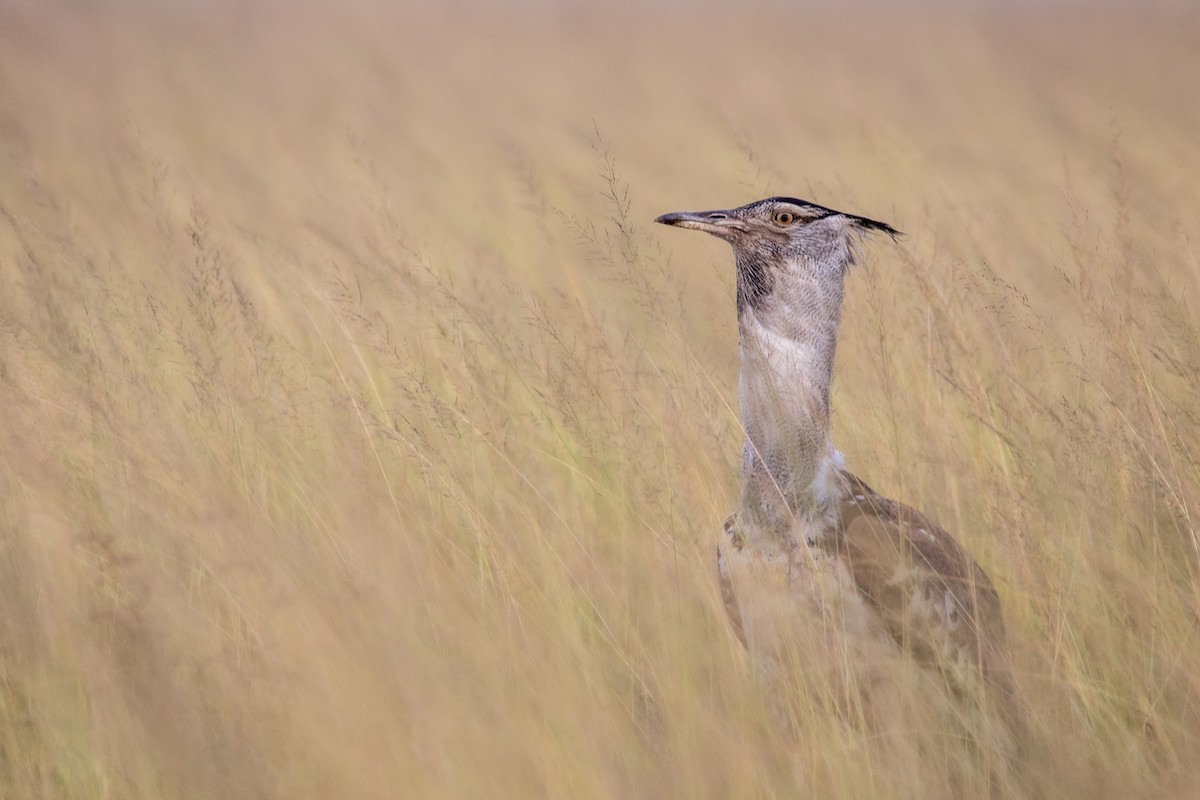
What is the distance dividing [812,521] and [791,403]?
259 millimetres

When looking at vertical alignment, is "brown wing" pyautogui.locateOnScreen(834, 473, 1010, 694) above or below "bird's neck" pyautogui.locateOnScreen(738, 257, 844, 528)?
below

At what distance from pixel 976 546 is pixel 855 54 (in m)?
10.6

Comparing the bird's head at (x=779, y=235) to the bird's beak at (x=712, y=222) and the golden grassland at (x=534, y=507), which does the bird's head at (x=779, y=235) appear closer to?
the bird's beak at (x=712, y=222)

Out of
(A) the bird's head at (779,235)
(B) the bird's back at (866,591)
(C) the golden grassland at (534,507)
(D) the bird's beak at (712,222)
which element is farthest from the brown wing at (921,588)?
(D) the bird's beak at (712,222)

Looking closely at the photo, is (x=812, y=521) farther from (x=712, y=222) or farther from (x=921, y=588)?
(x=712, y=222)

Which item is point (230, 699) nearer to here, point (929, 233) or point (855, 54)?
point (929, 233)

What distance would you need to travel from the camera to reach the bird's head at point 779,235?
2.66 meters

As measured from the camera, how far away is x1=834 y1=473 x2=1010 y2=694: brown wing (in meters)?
2.28

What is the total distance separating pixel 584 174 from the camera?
23.8 feet

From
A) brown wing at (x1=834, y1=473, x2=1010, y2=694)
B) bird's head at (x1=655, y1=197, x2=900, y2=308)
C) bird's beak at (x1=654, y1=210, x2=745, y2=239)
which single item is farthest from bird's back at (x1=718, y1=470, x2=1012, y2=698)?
bird's beak at (x1=654, y1=210, x2=745, y2=239)

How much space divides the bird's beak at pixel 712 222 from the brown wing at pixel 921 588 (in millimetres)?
702

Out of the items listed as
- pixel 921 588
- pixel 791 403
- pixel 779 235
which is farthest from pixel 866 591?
pixel 779 235

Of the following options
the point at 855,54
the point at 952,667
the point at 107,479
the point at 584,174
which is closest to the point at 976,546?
the point at 952,667

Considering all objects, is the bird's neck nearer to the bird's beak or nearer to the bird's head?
the bird's head
